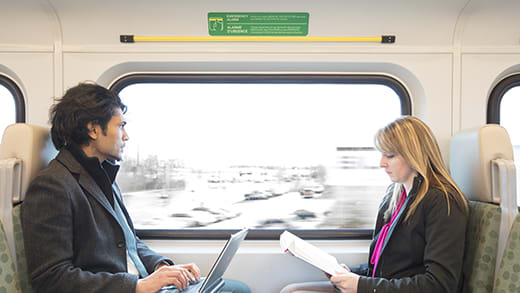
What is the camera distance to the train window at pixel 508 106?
99.7 inches

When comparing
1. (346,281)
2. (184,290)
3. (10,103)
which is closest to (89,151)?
(184,290)

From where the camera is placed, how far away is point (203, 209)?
8.65 feet

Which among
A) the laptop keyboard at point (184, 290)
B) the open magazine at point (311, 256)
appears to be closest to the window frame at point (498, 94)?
the open magazine at point (311, 256)

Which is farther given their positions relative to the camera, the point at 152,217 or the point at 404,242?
the point at 152,217

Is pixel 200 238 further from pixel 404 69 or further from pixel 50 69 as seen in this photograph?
pixel 404 69

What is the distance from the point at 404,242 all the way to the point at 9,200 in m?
2.02

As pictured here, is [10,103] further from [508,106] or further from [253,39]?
[508,106]

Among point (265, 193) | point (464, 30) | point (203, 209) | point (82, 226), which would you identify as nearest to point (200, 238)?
point (203, 209)

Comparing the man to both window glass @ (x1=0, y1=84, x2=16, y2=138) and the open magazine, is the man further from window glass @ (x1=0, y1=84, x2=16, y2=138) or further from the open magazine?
window glass @ (x1=0, y1=84, x2=16, y2=138)

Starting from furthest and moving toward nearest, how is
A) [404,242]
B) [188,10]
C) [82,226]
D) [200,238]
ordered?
[200,238] < [188,10] < [404,242] < [82,226]

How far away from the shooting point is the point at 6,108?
2549 mm

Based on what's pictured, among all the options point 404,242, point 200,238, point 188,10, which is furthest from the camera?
point 200,238

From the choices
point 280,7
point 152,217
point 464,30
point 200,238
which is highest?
point 280,7

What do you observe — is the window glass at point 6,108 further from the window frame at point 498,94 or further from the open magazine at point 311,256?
the window frame at point 498,94
